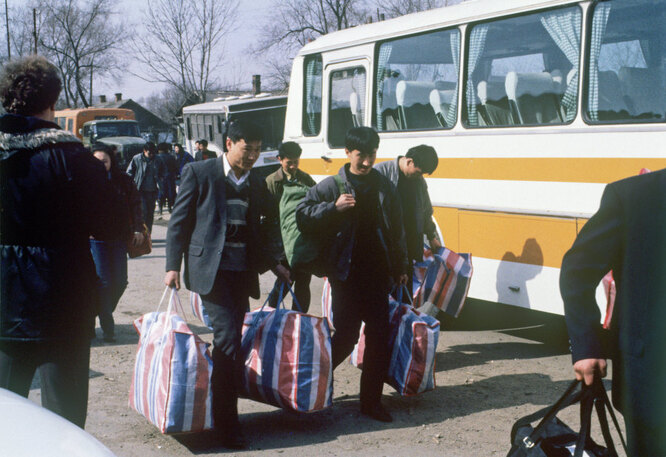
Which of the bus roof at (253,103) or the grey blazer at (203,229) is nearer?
the grey blazer at (203,229)

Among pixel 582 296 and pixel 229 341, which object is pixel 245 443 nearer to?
pixel 229 341

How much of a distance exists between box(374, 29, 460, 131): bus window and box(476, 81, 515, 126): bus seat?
32cm

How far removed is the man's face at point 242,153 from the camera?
4.71 meters

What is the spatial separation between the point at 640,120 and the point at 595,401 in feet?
13.5

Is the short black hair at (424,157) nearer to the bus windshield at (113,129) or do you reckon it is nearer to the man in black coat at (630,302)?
the man in black coat at (630,302)

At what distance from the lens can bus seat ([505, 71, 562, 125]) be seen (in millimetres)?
6898

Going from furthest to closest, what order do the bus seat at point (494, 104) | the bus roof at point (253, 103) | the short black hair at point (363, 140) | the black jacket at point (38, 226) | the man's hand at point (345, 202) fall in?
the bus roof at point (253, 103)
the bus seat at point (494, 104)
the short black hair at point (363, 140)
the man's hand at point (345, 202)
the black jacket at point (38, 226)

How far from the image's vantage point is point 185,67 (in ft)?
145

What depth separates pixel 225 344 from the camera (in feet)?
15.2

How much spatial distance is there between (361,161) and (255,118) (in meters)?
20.1

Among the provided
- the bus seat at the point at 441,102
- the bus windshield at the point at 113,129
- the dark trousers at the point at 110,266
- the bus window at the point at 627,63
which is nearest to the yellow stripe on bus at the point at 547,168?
the bus window at the point at 627,63

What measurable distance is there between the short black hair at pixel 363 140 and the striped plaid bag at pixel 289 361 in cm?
112

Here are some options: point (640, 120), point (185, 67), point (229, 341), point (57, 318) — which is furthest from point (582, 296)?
point (185, 67)

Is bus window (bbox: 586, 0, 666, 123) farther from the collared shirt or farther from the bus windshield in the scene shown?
the bus windshield
